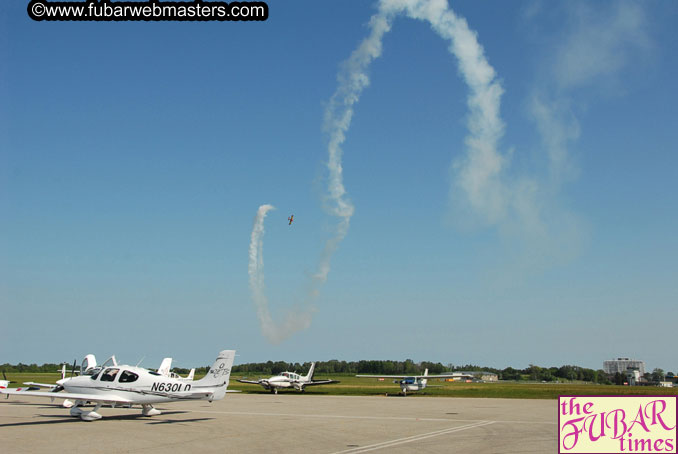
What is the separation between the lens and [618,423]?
930 centimetres

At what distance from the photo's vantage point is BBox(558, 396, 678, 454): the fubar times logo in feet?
30.4

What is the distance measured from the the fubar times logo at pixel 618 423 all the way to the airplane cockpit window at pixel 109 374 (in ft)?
67.0

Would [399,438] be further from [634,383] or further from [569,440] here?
[634,383]

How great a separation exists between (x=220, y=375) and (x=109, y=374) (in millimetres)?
5010

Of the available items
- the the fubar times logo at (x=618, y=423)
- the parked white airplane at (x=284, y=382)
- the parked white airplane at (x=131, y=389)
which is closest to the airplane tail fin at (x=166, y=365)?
the parked white airplane at (x=284, y=382)

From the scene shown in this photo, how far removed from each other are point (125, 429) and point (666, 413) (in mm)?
18420

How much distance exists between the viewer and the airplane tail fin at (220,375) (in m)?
24.3

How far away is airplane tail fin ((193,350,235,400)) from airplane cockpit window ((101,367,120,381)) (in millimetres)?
3673

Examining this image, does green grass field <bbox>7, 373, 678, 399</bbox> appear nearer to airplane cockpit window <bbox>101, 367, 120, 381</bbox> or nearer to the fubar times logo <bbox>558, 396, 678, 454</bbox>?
airplane cockpit window <bbox>101, 367, 120, 381</bbox>

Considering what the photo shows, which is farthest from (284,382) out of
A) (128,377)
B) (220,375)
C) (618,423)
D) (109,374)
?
(618,423)

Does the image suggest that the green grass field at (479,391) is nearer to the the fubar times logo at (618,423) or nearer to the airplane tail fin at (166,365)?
the airplane tail fin at (166,365)

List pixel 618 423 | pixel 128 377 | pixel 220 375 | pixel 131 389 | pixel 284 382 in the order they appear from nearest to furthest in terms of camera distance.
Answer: pixel 618 423 → pixel 131 389 → pixel 128 377 → pixel 220 375 → pixel 284 382

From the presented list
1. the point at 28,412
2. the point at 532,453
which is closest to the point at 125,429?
the point at 28,412

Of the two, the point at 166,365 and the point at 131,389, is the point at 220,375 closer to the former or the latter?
the point at 131,389
